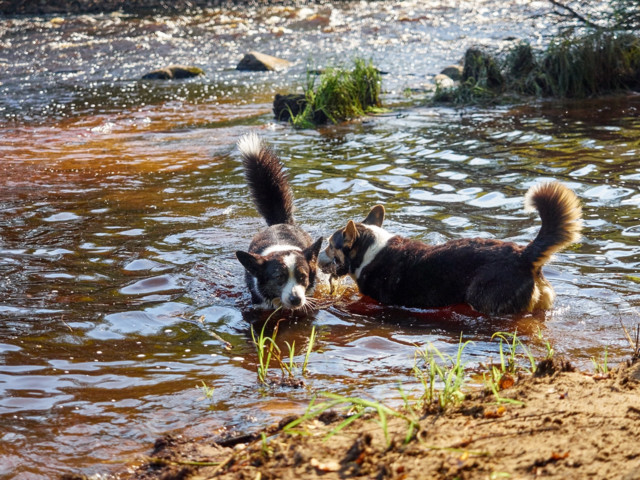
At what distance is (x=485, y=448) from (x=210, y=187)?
610 cm

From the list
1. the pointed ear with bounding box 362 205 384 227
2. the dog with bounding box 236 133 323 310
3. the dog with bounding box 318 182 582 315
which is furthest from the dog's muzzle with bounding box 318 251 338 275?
the pointed ear with bounding box 362 205 384 227

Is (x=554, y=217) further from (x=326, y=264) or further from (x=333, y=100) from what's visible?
(x=333, y=100)

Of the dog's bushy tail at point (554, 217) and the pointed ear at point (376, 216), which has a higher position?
the dog's bushy tail at point (554, 217)

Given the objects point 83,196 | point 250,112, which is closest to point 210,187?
point 83,196

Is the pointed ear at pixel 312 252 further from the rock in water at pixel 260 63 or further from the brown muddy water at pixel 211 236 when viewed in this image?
the rock in water at pixel 260 63

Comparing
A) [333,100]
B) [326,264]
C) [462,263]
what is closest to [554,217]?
[462,263]

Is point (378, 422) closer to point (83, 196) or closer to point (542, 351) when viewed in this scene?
point (542, 351)

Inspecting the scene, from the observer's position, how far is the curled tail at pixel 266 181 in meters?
6.60

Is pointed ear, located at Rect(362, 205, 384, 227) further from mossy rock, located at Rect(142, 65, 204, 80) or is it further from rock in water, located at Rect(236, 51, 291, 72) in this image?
mossy rock, located at Rect(142, 65, 204, 80)

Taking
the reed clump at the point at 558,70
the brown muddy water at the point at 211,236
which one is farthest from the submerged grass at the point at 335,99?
the reed clump at the point at 558,70

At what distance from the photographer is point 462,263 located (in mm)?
5289

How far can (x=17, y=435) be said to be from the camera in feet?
11.7

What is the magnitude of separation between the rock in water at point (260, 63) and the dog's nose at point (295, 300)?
1211cm

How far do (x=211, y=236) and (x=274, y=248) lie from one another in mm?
1245
